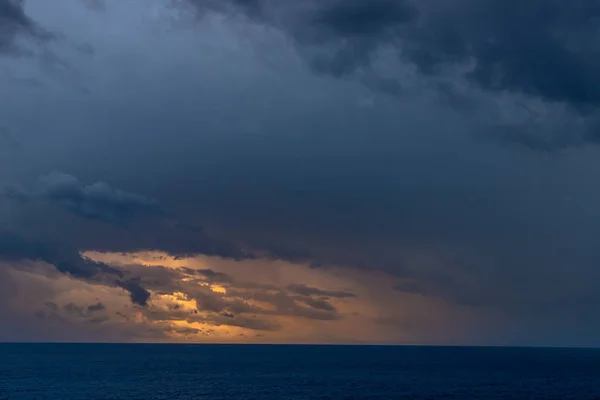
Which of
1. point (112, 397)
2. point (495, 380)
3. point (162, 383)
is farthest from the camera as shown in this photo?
point (495, 380)

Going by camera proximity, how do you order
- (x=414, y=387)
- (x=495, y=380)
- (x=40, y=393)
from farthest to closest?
1. (x=495, y=380)
2. (x=414, y=387)
3. (x=40, y=393)

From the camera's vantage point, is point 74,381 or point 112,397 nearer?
A: point 112,397

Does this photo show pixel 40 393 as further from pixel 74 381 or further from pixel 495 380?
pixel 495 380

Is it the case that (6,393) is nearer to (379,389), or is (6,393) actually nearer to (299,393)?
(299,393)

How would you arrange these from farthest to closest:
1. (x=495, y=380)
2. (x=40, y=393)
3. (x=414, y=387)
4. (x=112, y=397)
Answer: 1. (x=495, y=380)
2. (x=414, y=387)
3. (x=40, y=393)
4. (x=112, y=397)

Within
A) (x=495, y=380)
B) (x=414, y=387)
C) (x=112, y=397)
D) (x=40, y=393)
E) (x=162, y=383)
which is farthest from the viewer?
(x=495, y=380)

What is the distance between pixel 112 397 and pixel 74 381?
162 ft

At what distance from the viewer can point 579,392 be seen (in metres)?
155

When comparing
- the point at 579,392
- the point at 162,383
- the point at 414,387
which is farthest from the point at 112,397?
the point at 579,392

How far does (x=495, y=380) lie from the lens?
193250 millimetres

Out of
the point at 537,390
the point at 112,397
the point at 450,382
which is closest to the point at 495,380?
the point at 450,382

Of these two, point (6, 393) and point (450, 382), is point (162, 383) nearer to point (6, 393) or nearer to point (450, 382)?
point (6, 393)

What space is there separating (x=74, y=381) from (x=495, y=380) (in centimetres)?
13510

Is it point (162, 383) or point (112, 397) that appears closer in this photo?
point (112, 397)
